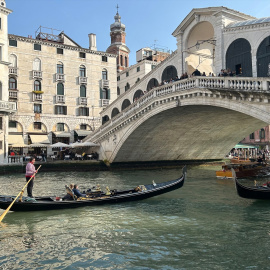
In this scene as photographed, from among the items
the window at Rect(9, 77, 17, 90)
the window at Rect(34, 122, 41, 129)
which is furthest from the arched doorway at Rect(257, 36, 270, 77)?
the window at Rect(9, 77, 17, 90)

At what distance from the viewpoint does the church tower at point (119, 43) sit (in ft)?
143

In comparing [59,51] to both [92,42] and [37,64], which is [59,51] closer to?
[37,64]

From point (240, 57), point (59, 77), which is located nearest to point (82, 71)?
point (59, 77)

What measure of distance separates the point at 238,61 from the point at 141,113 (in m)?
5.37

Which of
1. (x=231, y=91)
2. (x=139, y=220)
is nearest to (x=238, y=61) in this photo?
(x=231, y=91)

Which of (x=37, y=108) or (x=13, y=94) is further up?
(x=13, y=94)

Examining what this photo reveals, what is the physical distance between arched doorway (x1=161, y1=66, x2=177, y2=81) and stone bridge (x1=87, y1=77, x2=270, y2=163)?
8.58 ft

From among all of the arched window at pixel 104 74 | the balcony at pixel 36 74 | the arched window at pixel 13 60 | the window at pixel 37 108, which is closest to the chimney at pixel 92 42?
the arched window at pixel 104 74

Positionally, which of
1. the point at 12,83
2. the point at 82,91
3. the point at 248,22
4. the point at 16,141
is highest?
the point at 248,22

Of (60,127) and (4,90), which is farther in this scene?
(60,127)

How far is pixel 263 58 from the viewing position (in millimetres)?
13398

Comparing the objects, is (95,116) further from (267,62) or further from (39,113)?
(267,62)

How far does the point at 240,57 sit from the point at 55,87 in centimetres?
1436

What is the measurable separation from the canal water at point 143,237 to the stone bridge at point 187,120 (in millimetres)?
4214
